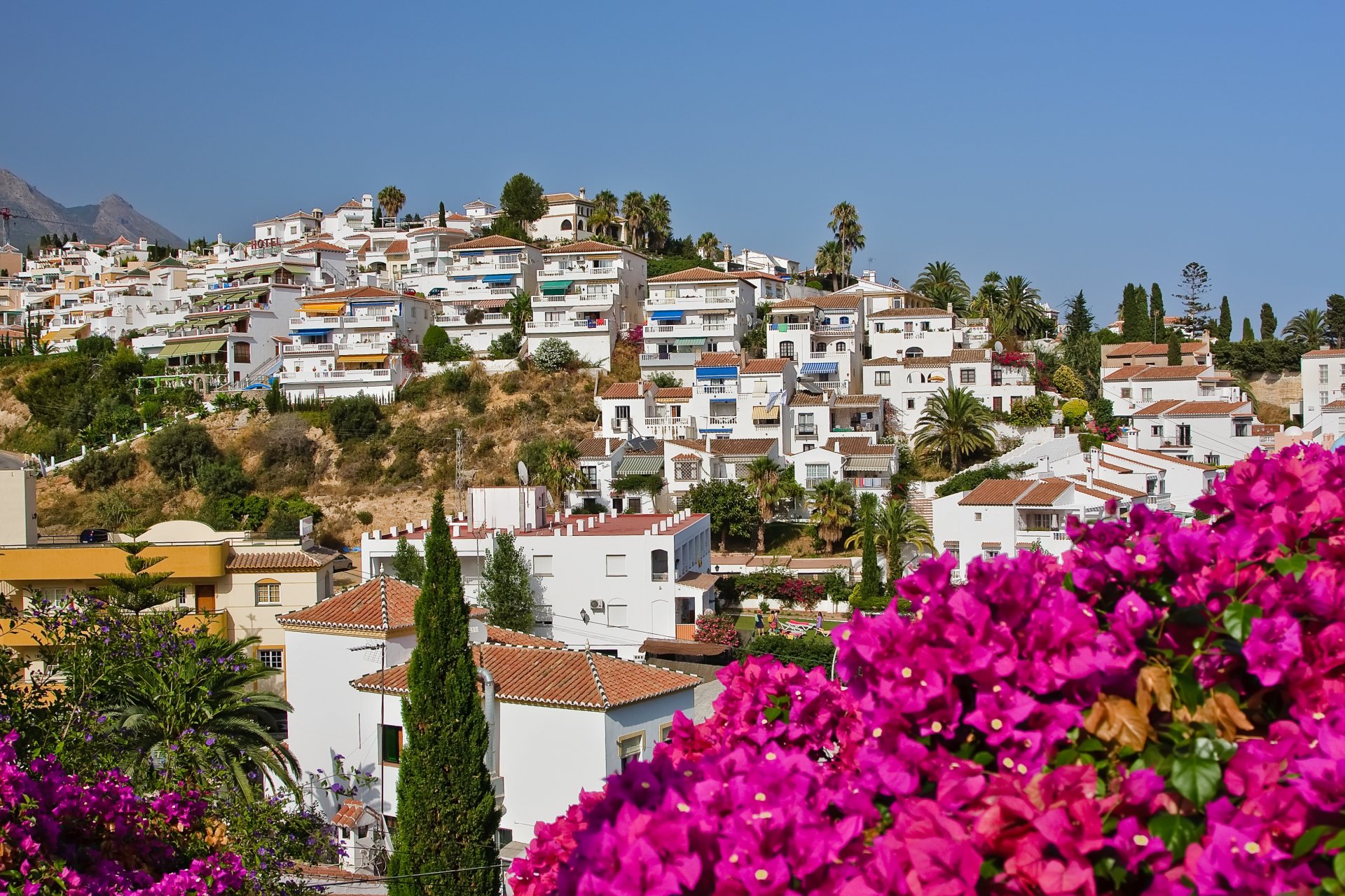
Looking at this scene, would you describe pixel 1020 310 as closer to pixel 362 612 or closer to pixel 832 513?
pixel 832 513

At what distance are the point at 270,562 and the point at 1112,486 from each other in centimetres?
2754

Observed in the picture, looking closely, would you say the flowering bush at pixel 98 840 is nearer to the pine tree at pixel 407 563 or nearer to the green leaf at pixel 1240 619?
the green leaf at pixel 1240 619

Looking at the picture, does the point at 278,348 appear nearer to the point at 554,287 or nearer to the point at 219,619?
the point at 554,287

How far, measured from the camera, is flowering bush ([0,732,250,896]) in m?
6.99

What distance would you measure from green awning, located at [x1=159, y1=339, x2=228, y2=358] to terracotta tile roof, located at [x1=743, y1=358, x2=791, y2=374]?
3455cm

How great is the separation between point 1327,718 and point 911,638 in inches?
50.3

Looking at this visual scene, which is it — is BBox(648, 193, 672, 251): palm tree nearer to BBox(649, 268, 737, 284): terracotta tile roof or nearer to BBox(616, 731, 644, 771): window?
BBox(649, 268, 737, 284): terracotta tile roof

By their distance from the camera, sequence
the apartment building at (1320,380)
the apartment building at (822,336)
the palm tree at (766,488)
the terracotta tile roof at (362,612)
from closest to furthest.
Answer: the terracotta tile roof at (362,612), the palm tree at (766,488), the apartment building at (1320,380), the apartment building at (822,336)

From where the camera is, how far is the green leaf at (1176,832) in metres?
3.32

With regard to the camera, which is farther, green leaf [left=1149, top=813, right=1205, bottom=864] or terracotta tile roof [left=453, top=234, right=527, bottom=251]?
terracotta tile roof [left=453, top=234, right=527, bottom=251]

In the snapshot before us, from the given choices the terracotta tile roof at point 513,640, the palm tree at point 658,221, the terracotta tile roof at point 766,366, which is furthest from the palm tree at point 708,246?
the terracotta tile roof at point 513,640

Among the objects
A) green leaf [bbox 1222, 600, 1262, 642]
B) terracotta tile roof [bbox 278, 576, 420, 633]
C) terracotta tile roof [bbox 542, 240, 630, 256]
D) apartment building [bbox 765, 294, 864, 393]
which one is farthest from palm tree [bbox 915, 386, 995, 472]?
green leaf [bbox 1222, 600, 1262, 642]

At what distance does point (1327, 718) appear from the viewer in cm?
349

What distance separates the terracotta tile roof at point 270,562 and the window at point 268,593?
1.12 feet
